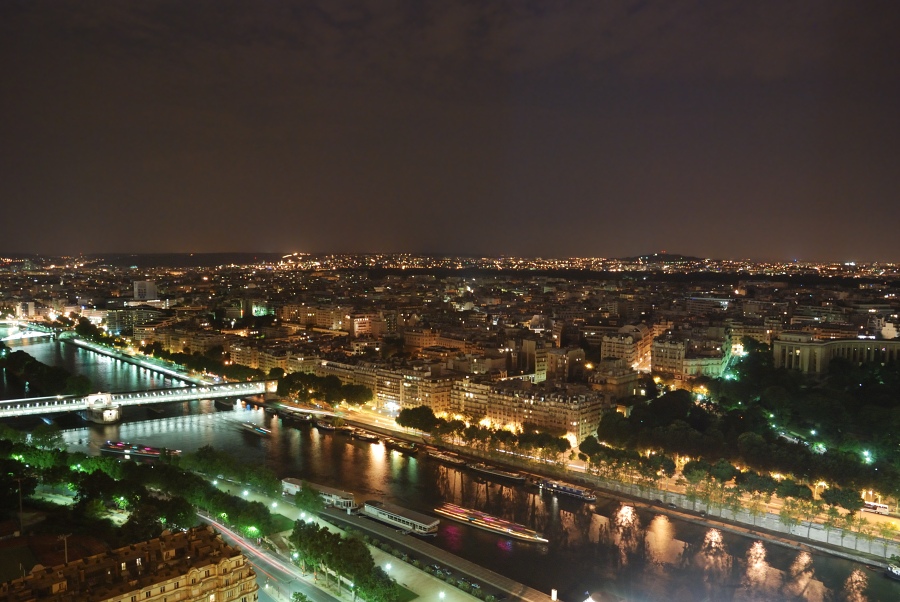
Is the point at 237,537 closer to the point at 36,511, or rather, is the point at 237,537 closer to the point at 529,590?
the point at 36,511

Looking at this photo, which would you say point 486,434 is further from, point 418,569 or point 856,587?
point 856,587

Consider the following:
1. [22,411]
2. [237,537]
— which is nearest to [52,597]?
[237,537]

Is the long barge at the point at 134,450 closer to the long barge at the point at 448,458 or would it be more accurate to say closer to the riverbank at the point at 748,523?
the long barge at the point at 448,458

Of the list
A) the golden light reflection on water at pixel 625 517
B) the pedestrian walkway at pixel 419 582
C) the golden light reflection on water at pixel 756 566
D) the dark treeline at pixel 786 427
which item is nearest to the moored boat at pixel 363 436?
the dark treeline at pixel 786 427

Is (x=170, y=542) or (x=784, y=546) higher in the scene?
(x=170, y=542)

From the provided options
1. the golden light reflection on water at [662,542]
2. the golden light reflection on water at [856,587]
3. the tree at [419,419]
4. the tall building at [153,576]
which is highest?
the tall building at [153,576]

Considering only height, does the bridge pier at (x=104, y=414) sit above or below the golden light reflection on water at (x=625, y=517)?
above
